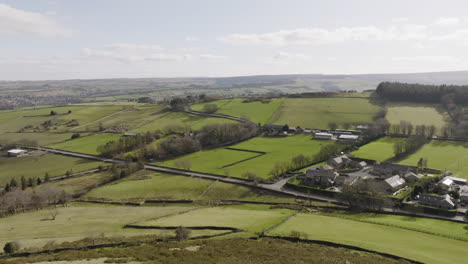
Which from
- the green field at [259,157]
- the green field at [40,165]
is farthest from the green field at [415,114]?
the green field at [40,165]

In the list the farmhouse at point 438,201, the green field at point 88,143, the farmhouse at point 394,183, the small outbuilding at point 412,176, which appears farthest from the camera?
the green field at point 88,143

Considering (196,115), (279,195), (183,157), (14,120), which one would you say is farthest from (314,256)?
(14,120)

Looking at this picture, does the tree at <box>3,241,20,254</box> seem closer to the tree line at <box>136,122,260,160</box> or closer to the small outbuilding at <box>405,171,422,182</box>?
the tree line at <box>136,122,260,160</box>

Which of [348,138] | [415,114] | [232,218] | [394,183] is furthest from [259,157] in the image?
[415,114]

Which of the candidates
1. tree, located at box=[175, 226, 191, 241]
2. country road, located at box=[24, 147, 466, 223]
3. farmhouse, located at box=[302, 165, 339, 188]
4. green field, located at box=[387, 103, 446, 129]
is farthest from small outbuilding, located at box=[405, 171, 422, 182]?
green field, located at box=[387, 103, 446, 129]

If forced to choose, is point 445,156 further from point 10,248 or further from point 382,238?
point 10,248

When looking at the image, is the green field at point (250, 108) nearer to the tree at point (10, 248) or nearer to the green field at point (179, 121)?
the green field at point (179, 121)
